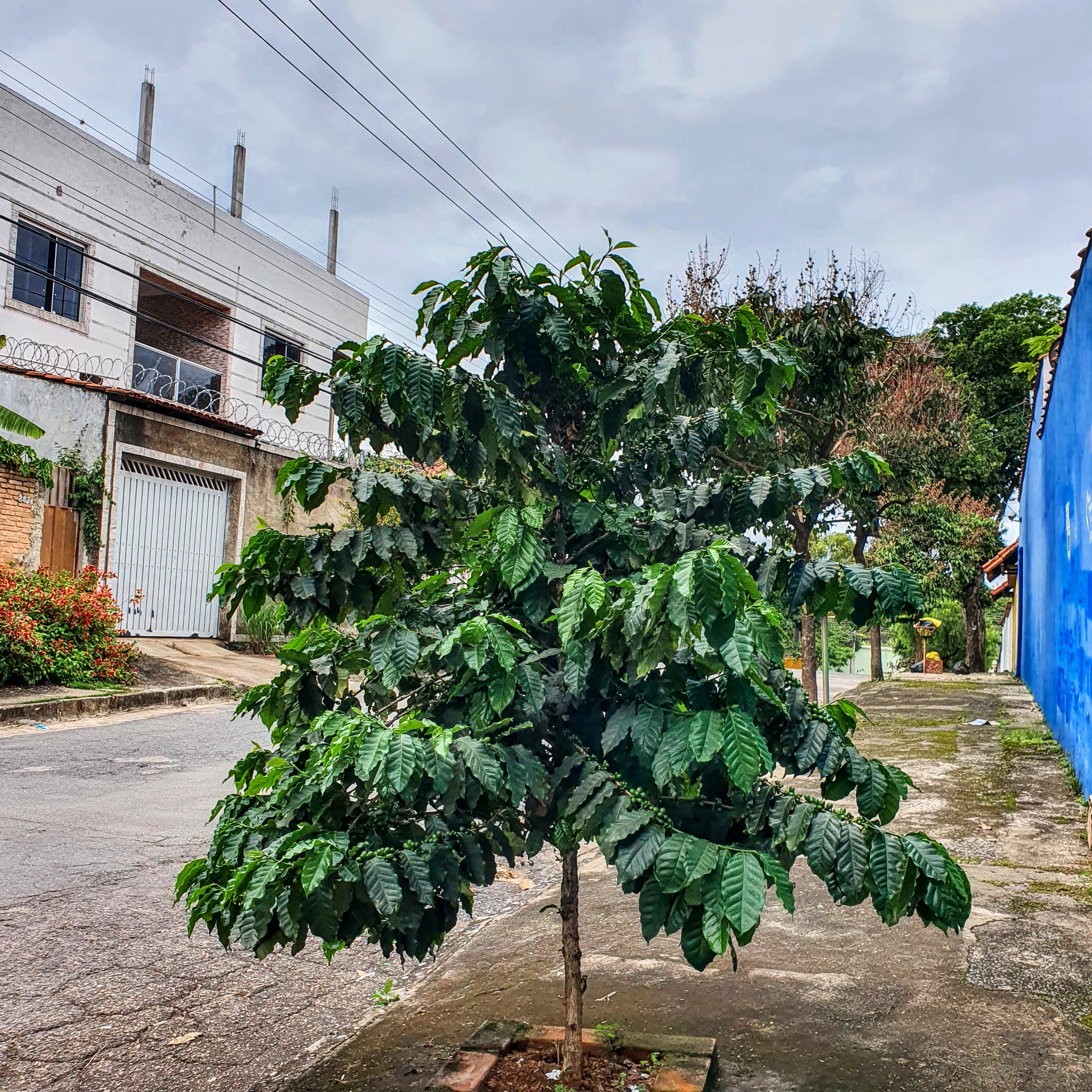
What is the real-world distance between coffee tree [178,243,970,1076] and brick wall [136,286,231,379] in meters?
17.8

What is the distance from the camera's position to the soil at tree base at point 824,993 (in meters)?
3.00

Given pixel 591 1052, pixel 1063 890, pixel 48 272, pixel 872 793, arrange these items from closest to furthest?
pixel 872 793 < pixel 591 1052 < pixel 1063 890 < pixel 48 272

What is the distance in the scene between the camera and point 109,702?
11.2 metres

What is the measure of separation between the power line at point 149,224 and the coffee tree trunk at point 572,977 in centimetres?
1625

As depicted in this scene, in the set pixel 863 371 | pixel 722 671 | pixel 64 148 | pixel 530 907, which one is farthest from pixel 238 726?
pixel 64 148

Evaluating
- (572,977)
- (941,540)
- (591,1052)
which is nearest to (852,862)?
(572,977)

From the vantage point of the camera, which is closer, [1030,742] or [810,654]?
[1030,742]

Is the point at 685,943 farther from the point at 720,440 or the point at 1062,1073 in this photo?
the point at 1062,1073

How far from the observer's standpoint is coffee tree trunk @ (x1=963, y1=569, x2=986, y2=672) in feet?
85.4

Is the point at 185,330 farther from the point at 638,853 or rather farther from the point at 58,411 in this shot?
the point at 638,853

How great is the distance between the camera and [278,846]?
2.16 meters

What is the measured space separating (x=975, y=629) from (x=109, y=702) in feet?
74.7

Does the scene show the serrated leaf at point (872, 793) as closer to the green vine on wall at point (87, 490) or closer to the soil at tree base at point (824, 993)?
the soil at tree base at point (824, 993)

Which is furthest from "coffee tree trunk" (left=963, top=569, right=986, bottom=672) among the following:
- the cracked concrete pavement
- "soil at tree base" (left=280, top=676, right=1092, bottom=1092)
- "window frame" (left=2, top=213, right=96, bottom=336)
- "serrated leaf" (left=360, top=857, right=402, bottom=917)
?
"serrated leaf" (left=360, top=857, right=402, bottom=917)
